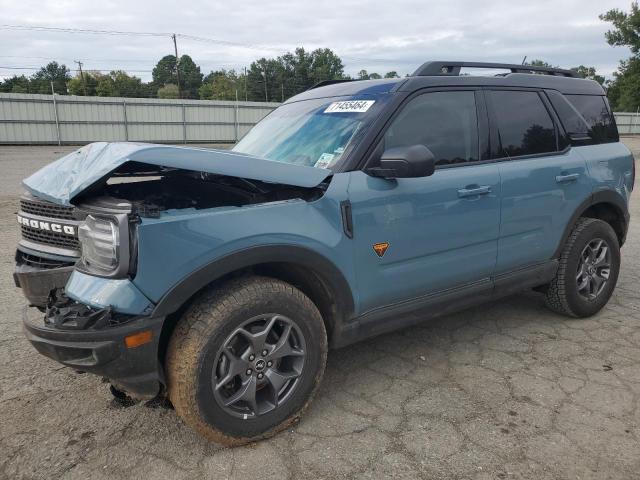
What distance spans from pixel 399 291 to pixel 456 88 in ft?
4.60

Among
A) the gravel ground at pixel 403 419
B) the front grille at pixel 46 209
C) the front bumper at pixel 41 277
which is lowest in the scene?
the gravel ground at pixel 403 419

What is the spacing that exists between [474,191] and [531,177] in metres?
0.63

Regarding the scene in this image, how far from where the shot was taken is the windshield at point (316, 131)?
2.94m

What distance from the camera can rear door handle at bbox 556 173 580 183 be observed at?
3711 millimetres

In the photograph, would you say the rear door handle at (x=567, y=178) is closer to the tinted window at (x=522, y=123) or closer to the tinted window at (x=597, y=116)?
the tinted window at (x=522, y=123)

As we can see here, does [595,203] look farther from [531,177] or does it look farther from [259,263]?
[259,263]

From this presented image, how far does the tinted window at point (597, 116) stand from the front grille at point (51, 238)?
3731mm

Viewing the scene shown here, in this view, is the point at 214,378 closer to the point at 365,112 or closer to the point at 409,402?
the point at 409,402

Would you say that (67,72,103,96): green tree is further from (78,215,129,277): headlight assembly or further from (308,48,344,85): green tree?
(78,215,129,277): headlight assembly

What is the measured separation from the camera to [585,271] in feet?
13.7

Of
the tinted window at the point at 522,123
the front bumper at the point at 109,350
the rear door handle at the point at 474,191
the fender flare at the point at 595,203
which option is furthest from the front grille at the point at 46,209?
the fender flare at the point at 595,203

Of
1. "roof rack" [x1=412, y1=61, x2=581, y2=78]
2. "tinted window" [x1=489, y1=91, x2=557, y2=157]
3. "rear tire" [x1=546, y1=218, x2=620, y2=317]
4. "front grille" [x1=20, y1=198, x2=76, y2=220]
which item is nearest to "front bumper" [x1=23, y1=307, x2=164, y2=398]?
"front grille" [x1=20, y1=198, x2=76, y2=220]

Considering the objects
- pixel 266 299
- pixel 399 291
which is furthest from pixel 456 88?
pixel 266 299

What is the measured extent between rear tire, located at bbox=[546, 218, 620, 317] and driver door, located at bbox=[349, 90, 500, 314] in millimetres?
932
